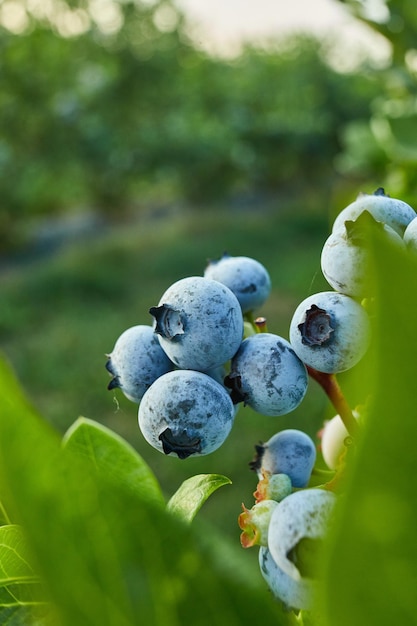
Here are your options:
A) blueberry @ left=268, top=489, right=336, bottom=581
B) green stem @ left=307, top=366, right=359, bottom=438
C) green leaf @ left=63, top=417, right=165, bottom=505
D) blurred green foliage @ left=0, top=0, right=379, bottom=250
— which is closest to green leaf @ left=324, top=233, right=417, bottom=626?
blueberry @ left=268, top=489, right=336, bottom=581

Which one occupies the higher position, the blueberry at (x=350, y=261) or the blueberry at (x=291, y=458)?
the blueberry at (x=350, y=261)

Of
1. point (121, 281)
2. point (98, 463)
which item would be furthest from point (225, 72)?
point (98, 463)

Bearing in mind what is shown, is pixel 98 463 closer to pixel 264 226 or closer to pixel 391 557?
pixel 391 557

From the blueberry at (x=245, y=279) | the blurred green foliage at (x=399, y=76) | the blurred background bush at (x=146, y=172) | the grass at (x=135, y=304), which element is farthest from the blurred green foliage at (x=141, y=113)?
the blueberry at (x=245, y=279)

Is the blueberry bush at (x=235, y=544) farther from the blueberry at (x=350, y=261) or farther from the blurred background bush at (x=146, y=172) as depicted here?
the blurred background bush at (x=146, y=172)

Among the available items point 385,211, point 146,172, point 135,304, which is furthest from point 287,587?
point 146,172

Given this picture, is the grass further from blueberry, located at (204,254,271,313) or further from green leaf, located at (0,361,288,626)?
green leaf, located at (0,361,288,626)
